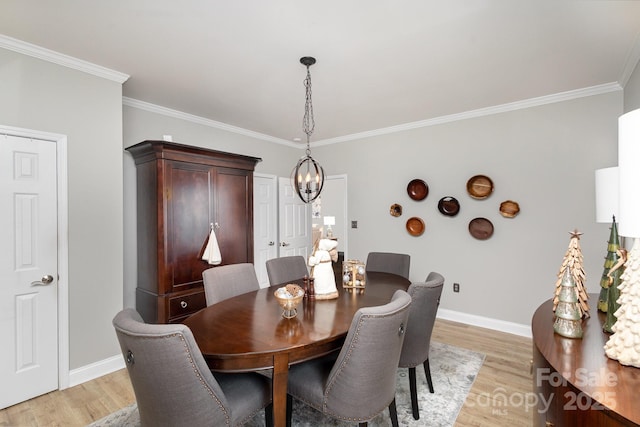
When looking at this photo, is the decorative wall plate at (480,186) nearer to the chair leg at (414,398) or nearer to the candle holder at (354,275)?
the candle holder at (354,275)

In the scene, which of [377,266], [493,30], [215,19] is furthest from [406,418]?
[215,19]

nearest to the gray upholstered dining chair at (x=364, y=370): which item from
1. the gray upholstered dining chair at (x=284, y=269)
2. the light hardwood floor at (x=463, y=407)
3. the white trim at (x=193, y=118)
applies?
the light hardwood floor at (x=463, y=407)

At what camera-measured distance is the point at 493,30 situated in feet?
6.77

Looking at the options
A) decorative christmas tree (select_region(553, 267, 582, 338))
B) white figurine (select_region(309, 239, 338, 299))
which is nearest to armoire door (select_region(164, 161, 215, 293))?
white figurine (select_region(309, 239, 338, 299))

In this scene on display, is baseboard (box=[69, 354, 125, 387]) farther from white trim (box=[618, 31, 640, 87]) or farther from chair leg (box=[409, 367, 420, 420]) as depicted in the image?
white trim (box=[618, 31, 640, 87])

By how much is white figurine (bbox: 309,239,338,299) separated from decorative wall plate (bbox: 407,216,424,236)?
2235 mm

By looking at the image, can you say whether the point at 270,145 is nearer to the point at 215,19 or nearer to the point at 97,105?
the point at 97,105

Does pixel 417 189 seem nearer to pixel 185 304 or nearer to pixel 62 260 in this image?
pixel 185 304

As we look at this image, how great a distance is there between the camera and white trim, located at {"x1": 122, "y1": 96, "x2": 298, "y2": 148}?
3.27m

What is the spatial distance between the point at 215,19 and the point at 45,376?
2.87 meters

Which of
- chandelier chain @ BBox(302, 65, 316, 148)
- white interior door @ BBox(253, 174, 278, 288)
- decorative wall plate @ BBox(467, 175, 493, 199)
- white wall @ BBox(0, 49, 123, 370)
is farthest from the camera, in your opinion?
white interior door @ BBox(253, 174, 278, 288)

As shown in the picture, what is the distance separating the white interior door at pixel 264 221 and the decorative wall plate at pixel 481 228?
2766mm

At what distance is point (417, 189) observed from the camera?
163 inches

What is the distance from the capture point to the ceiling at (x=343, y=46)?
6.10 ft
